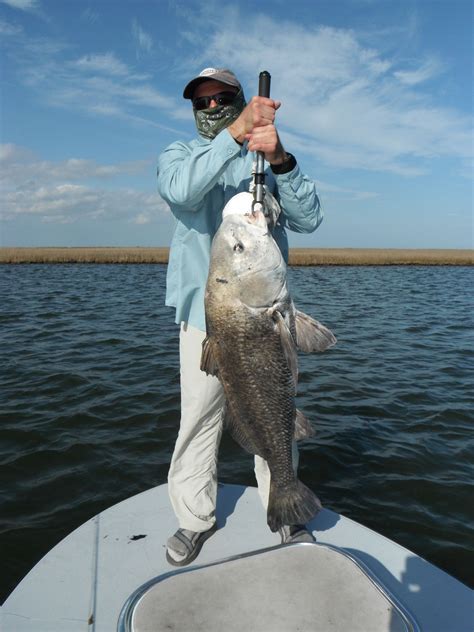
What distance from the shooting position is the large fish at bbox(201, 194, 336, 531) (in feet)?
9.97

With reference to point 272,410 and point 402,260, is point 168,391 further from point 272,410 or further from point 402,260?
point 402,260

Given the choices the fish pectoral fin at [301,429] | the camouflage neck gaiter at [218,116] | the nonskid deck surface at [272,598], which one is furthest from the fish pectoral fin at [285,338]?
the camouflage neck gaiter at [218,116]

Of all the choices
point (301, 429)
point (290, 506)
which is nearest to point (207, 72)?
point (301, 429)

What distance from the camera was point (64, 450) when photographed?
7.72 meters

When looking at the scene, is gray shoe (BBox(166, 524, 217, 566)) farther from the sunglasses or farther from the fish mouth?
the sunglasses

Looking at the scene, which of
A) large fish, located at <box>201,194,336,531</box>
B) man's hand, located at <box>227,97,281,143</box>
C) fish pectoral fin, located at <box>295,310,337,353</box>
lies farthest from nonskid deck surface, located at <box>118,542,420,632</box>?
man's hand, located at <box>227,97,281,143</box>

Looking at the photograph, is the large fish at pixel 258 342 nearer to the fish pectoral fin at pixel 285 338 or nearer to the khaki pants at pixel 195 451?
the fish pectoral fin at pixel 285 338

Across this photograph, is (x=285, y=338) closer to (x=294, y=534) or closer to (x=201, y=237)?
(x=201, y=237)

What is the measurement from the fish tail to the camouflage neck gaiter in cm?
280

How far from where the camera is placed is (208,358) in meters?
3.32

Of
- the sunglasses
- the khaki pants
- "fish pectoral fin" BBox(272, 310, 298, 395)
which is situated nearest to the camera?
"fish pectoral fin" BBox(272, 310, 298, 395)

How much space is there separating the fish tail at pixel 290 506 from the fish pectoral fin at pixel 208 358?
1.07 m

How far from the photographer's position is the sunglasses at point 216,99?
12.0 ft

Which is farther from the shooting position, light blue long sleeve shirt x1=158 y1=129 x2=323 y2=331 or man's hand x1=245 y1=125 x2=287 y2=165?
light blue long sleeve shirt x1=158 y1=129 x2=323 y2=331
